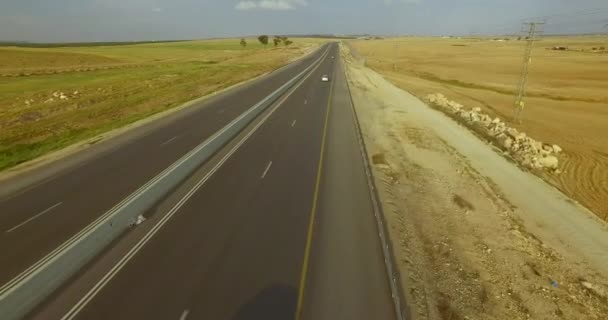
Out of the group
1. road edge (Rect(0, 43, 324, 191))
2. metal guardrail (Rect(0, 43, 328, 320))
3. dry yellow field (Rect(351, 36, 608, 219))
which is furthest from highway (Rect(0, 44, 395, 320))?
dry yellow field (Rect(351, 36, 608, 219))

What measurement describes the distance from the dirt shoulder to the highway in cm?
126

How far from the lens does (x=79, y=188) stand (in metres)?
16.2

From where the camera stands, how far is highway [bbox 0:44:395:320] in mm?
8820

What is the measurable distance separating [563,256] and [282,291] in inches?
Result: 368

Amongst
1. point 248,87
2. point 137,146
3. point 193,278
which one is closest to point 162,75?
point 248,87

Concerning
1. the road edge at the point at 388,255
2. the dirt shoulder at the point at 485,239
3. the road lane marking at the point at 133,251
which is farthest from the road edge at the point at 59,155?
the dirt shoulder at the point at 485,239

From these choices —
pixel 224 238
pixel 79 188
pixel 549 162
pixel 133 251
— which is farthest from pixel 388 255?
pixel 549 162

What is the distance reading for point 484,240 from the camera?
12.7 metres

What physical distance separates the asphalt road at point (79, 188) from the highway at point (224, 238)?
2.5 inches

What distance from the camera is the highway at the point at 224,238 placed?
8820 millimetres

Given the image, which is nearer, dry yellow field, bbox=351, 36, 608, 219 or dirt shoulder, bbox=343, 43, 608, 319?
dirt shoulder, bbox=343, 43, 608, 319

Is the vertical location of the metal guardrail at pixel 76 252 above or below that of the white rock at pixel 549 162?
above

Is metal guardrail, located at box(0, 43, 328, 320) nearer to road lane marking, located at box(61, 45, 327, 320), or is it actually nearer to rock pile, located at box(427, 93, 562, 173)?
road lane marking, located at box(61, 45, 327, 320)

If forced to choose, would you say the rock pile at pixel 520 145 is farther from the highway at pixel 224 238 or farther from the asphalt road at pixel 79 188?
the asphalt road at pixel 79 188
